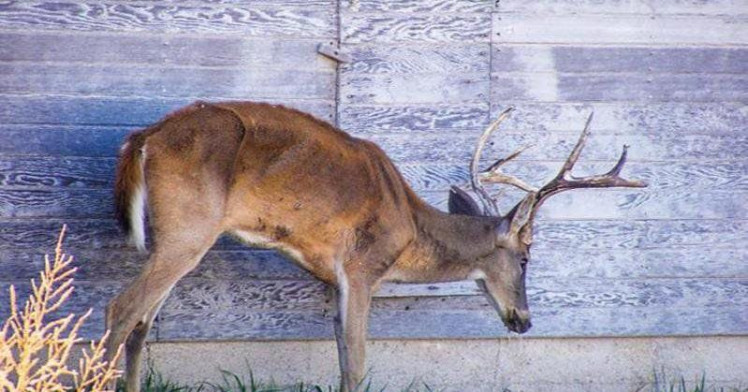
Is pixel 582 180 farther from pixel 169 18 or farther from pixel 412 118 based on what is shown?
pixel 169 18

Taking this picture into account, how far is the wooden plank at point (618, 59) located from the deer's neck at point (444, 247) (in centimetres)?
94

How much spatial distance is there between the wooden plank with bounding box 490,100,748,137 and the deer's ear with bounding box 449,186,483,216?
0.50m

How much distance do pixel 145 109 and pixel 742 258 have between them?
3738 mm

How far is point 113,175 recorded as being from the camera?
7.07 metres

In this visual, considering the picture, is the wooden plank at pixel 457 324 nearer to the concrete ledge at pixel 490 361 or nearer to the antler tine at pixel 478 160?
the concrete ledge at pixel 490 361

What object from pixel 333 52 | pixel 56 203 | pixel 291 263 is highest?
pixel 333 52

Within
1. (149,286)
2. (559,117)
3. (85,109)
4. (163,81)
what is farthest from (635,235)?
(85,109)

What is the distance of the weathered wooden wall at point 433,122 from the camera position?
6.99 meters

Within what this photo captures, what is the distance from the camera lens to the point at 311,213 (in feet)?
22.0

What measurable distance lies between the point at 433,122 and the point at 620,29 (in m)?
1.28

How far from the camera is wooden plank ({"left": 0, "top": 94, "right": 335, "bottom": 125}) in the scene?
22.7ft

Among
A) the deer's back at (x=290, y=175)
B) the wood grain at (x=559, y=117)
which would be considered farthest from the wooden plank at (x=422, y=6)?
the deer's back at (x=290, y=175)

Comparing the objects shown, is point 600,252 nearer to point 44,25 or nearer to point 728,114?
point 728,114

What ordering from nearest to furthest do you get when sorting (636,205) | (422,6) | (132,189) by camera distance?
(132,189)
(422,6)
(636,205)
